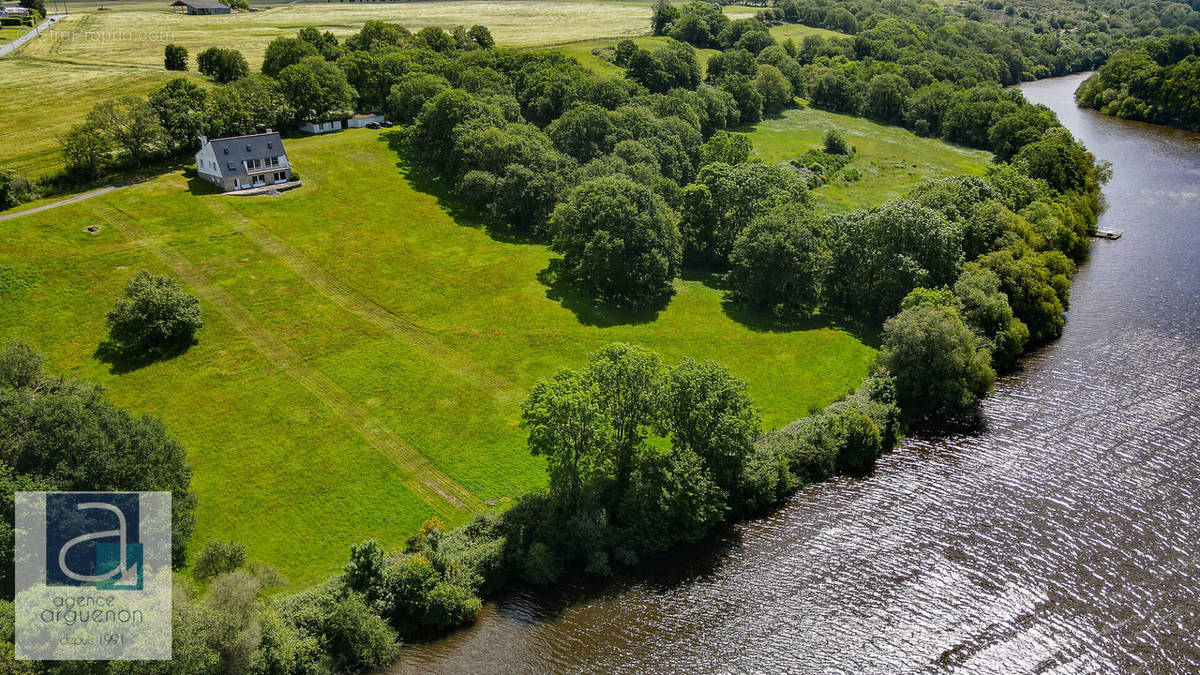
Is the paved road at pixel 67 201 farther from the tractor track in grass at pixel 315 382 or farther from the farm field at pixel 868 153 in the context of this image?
the farm field at pixel 868 153

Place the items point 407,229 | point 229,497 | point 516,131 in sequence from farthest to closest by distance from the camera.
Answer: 1. point 516,131
2. point 407,229
3. point 229,497

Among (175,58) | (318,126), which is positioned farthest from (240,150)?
(175,58)

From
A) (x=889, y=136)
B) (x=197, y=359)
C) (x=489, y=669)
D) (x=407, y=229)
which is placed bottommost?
(x=489, y=669)

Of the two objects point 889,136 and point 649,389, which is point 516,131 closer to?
point 649,389

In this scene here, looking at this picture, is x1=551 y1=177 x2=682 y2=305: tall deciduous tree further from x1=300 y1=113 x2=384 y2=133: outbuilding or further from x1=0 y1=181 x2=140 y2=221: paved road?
x1=0 y1=181 x2=140 y2=221: paved road

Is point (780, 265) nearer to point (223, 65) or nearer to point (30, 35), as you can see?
point (223, 65)

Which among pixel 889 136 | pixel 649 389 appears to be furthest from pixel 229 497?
pixel 889 136
